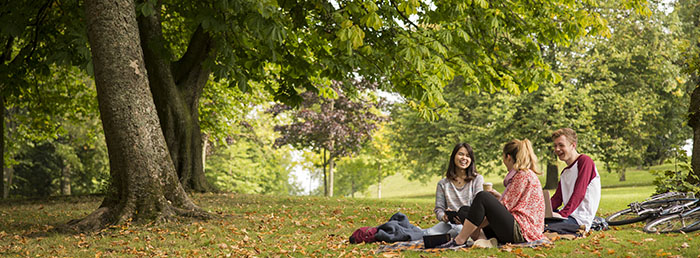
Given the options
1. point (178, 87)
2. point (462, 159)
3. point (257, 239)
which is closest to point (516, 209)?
point (462, 159)

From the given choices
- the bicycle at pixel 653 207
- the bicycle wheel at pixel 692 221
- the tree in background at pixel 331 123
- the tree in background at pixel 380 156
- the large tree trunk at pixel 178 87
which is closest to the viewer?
the bicycle wheel at pixel 692 221

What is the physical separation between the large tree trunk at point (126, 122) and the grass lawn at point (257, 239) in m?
0.45

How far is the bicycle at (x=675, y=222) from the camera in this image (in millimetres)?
7637

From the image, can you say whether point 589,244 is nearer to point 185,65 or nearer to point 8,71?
point 185,65

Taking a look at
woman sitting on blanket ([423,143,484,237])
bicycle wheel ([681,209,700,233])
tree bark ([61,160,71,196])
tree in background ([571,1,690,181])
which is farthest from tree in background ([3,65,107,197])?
tree in background ([571,1,690,181])

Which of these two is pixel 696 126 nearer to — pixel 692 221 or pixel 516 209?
pixel 692 221

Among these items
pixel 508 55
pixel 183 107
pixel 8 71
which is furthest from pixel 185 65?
pixel 508 55

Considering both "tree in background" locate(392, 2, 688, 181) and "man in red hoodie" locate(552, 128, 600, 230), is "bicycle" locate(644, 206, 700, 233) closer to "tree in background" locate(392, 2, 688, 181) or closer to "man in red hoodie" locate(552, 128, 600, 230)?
"man in red hoodie" locate(552, 128, 600, 230)

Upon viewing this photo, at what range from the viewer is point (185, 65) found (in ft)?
48.8

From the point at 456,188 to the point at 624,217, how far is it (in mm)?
3277

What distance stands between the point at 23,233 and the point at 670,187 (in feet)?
37.0

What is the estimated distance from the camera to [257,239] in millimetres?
8391

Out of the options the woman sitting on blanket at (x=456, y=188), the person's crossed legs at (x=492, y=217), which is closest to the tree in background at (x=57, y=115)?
the woman sitting on blanket at (x=456, y=188)

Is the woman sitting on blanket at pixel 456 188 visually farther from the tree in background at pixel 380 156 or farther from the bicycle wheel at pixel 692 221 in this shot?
Answer: the tree in background at pixel 380 156
